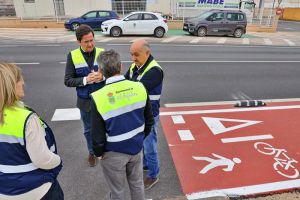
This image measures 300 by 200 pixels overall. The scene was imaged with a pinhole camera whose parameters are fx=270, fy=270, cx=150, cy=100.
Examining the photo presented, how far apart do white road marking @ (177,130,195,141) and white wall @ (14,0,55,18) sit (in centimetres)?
2135

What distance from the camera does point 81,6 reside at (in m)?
23.9

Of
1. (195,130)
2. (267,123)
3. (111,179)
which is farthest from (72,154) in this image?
(267,123)

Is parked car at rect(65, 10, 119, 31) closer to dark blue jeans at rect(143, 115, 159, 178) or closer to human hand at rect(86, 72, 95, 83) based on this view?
human hand at rect(86, 72, 95, 83)

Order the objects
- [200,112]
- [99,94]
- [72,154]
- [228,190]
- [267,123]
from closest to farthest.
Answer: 1. [99,94]
2. [228,190]
3. [72,154]
4. [267,123]
5. [200,112]

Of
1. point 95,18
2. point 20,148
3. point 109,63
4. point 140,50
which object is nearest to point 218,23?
point 95,18

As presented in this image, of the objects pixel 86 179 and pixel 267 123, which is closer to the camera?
pixel 86 179

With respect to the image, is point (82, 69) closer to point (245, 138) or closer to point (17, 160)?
point (17, 160)

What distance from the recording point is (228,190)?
3.70 meters

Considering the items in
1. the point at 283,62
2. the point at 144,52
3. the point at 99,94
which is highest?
the point at 144,52

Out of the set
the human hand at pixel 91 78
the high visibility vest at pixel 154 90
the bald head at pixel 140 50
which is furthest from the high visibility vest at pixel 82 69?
the bald head at pixel 140 50

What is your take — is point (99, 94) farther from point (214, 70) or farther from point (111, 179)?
point (214, 70)

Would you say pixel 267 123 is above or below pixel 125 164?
below

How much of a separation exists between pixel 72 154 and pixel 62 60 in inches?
290

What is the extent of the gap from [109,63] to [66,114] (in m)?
4.07
